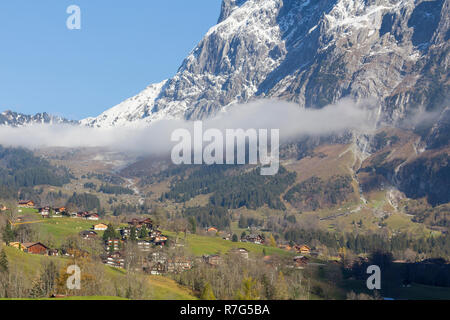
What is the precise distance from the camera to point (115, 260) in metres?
186


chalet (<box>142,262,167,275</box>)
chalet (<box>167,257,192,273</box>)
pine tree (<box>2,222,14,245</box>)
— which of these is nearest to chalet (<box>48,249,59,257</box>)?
pine tree (<box>2,222,14,245</box>)

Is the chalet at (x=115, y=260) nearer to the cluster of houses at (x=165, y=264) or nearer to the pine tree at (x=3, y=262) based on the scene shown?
the cluster of houses at (x=165, y=264)

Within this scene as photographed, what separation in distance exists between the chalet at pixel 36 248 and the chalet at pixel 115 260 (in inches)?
705

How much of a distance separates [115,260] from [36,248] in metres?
23.3

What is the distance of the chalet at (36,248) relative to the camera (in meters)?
180

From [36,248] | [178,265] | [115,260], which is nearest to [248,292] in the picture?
[178,265]

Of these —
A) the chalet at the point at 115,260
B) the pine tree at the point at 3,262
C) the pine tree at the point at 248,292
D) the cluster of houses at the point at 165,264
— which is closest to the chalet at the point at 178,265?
the cluster of houses at the point at 165,264

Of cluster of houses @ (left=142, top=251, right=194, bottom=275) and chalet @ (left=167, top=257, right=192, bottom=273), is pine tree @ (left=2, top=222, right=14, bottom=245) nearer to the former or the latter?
cluster of houses @ (left=142, top=251, right=194, bottom=275)
